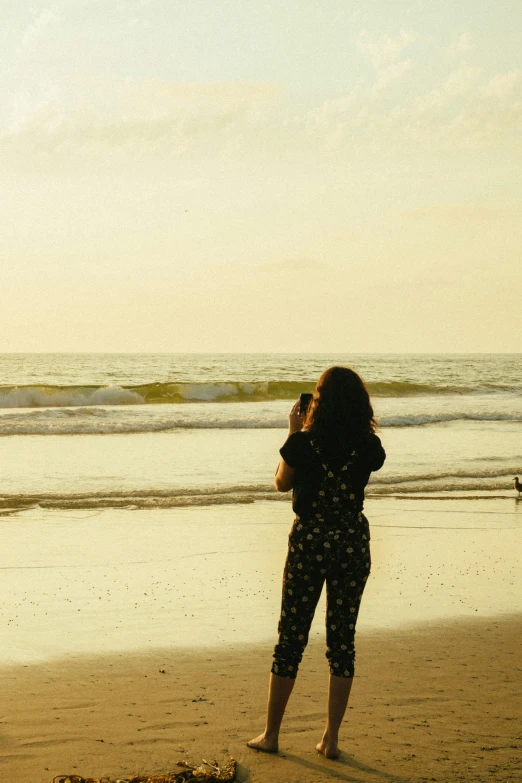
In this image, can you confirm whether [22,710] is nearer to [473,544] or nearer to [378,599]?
[378,599]

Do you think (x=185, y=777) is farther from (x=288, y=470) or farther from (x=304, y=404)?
(x=304, y=404)

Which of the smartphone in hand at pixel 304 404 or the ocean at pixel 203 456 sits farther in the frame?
the ocean at pixel 203 456

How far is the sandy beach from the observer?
3732 mm

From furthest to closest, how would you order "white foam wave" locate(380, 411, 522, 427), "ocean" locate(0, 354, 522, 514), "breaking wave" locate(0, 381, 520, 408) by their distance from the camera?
"breaking wave" locate(0, 381, 520, 408) < "white foam wave" locate(380, 411, 522, 427) < "ocean" locate(0, 354, 522, 514)

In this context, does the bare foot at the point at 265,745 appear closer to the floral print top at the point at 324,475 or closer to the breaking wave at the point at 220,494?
the floral print top at the point at 324,475

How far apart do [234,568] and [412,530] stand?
2512mm

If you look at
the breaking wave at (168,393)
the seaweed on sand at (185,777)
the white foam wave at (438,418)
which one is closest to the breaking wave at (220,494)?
the seaweed on sand at (185,777)

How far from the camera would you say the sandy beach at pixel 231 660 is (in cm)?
373

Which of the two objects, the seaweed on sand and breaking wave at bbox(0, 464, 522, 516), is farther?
breaking wave at bbox(0, 464, 522, 516)

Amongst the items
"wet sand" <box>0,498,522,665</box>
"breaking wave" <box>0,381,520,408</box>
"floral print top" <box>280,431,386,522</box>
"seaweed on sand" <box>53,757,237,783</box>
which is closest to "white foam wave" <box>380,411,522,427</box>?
"wet sand" <box>0,498,522,665</box>

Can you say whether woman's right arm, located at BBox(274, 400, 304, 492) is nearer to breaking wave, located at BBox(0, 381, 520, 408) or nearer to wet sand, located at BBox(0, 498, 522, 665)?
wet sand, located at BBox(0, 498, 522, 665)

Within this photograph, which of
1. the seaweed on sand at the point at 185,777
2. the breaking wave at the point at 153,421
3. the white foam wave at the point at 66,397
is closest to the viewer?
the seaweed on sand at the point at 185,777

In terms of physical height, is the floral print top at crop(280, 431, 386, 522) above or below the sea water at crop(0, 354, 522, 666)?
above

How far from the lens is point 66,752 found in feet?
12.1
